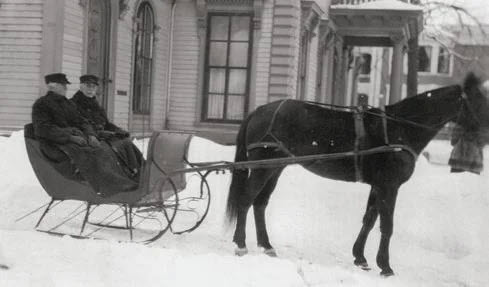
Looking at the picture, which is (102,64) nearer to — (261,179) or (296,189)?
(296,189)

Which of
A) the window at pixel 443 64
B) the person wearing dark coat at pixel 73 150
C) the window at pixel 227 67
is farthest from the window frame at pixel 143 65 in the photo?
the window at pixel 443 64

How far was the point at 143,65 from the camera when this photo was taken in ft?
48.5

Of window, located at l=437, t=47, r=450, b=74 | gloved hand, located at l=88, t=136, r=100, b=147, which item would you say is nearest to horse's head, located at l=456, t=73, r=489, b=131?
gloved hand, located at l=88, t=136, r=100, b=147

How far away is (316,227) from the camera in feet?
31.3

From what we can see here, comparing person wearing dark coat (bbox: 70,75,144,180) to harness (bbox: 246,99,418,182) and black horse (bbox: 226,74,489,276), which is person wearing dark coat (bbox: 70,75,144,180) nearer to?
black horse (bbox: 226,74,489,276)

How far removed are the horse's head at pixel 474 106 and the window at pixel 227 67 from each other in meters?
9.17

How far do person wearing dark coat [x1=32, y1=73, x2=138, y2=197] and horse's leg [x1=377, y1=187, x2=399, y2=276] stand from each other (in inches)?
106

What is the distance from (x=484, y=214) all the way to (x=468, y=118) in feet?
14.1

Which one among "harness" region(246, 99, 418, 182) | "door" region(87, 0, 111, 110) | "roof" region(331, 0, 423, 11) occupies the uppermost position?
"roof" region(331, 0, 423, 11)

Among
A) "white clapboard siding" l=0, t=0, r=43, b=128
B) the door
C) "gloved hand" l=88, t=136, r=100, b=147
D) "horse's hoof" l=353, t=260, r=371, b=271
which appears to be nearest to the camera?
"horse's hoof" l=353, t=260, r=371, b=271

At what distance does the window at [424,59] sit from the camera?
5384cm

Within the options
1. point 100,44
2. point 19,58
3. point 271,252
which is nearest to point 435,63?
point 100,44

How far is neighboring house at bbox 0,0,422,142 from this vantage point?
11172 millimetres

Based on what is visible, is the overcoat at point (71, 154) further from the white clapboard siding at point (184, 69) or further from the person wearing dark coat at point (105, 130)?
the white clapboard siding at point (184, 69)
